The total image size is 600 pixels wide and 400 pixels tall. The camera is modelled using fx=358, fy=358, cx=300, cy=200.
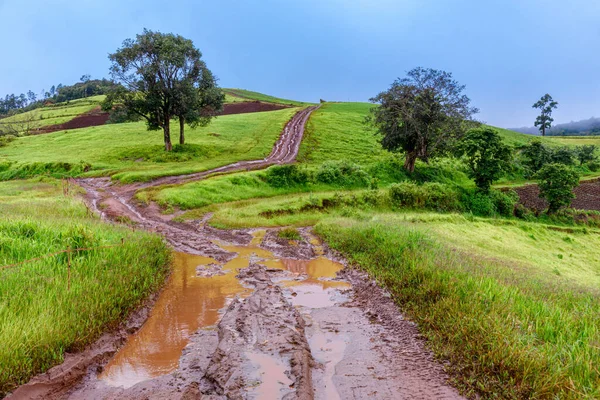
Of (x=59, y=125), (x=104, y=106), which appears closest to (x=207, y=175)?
(x=104, y=106)

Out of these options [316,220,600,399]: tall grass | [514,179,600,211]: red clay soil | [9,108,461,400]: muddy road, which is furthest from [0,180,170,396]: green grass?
[514,179,600,211]: red clay soil

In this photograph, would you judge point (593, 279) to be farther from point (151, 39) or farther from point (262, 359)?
point (151, 39)

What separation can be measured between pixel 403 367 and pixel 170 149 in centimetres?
3972

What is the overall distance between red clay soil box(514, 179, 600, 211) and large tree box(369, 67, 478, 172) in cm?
998

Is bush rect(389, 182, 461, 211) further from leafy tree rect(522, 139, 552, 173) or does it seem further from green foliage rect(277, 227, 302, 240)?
leafy tree rect(522, 139, 552, 173)

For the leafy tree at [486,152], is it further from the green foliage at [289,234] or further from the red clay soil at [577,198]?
the green foliage at [289,234]

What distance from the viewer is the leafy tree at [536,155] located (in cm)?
5056

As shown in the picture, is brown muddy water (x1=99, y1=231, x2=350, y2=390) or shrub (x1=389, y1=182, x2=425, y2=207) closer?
brown muddy water (x1=99, y1=231, x2=350, y2=390)

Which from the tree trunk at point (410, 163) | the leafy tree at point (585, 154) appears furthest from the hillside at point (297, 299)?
the leafy tree at point (585, 154)

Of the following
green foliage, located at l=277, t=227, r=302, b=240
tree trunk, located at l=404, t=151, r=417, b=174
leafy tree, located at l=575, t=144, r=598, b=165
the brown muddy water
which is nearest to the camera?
the brown muddy water

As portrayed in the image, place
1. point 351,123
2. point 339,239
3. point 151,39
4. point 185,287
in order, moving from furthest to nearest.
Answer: point 351,123
point 151,39
point 339,239
point 185,287

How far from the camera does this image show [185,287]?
1067 centimetres

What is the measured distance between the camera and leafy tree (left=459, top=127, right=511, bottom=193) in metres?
32.3

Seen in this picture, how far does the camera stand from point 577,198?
132 ft
